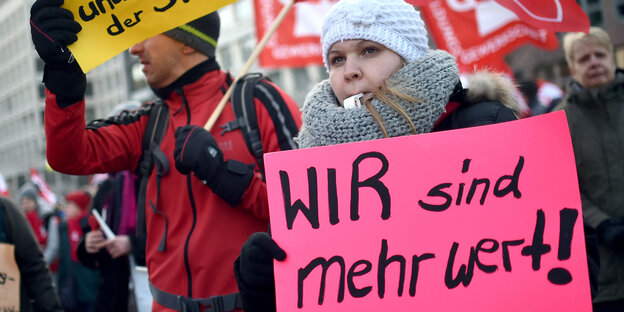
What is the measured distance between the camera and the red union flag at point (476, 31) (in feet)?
18.4

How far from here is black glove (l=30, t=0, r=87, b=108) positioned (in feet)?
6.45

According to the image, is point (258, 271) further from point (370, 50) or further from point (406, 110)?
point (370, 50)

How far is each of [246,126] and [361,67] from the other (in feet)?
2.39

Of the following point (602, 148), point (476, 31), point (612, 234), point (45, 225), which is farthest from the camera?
point (45, 225)

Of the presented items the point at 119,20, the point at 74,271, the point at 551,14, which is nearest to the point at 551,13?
the point at 551,14

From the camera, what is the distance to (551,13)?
89.2 inches

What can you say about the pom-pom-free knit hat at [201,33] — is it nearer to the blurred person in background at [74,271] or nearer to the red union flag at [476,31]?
the red union flag at [476,31]

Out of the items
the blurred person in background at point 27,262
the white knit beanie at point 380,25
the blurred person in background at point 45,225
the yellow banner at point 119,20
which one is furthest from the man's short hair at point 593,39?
the blurred person in background at point 45,225

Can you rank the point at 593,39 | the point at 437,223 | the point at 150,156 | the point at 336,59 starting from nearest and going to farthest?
1. the point at 437,223
2. the point at 336,59
3. the point at 150,156
4. the point at 593,39

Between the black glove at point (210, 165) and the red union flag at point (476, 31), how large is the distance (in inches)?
151

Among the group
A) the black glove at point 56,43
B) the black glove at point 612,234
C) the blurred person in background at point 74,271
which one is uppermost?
the black glove at point 56,43

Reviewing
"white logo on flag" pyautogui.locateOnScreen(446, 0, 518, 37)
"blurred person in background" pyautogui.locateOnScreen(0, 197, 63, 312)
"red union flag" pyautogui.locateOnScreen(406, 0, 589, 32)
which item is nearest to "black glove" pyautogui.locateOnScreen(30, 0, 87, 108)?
"blurred person in background" pyautogui.locateOnScreen(0, 197, 63, 312)

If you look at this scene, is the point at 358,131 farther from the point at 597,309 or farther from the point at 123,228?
the point at 123,228

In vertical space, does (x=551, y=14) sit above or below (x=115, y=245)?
above
